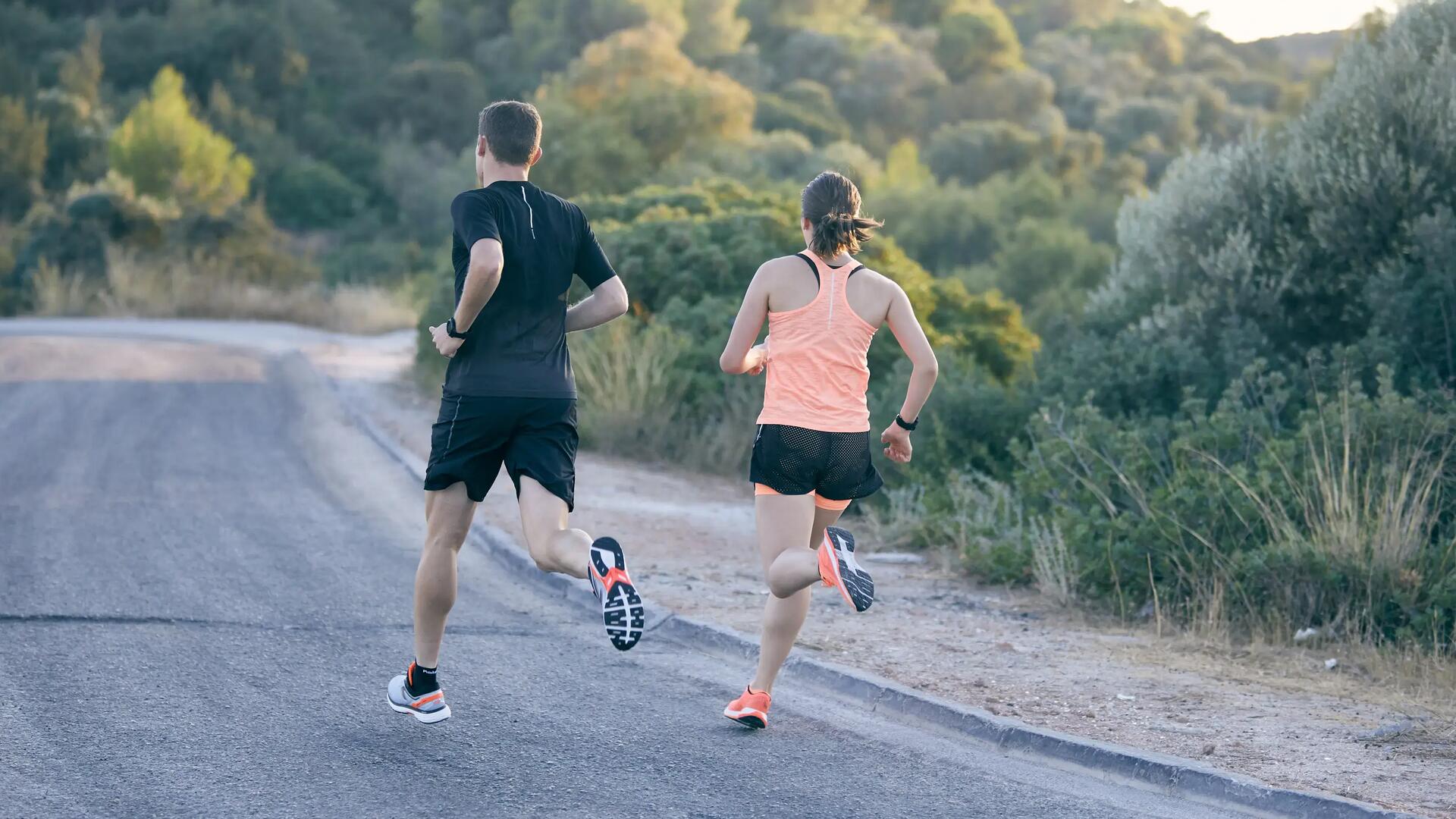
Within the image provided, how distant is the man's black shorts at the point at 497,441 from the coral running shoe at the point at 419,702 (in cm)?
78

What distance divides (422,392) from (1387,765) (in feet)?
46.2

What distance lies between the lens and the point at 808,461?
203 inches

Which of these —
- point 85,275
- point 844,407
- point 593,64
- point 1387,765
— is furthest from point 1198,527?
point 593,64

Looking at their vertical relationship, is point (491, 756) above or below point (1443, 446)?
below

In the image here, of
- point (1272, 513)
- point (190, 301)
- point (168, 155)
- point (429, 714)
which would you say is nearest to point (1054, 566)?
point (1272, 513)

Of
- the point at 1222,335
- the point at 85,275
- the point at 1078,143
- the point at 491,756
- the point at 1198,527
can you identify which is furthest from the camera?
the point at 1078,143

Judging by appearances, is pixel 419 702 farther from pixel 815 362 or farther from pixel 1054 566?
pixel 1054 566

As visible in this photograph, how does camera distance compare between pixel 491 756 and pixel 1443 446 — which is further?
pixel 1443 446

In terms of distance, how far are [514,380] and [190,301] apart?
26.3m

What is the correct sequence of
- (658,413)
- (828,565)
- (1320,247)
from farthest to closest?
1. (658,413)
2. (1320,247)
3. (828,565)

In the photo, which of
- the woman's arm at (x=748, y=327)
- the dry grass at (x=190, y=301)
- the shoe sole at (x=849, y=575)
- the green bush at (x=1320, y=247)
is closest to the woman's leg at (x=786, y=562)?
the shoe sole at (x=849, y=575)

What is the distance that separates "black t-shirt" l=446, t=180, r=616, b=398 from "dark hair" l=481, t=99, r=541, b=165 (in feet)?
0.31

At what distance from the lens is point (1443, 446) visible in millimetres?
8430

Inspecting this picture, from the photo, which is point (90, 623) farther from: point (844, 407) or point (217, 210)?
point (217, 210)
